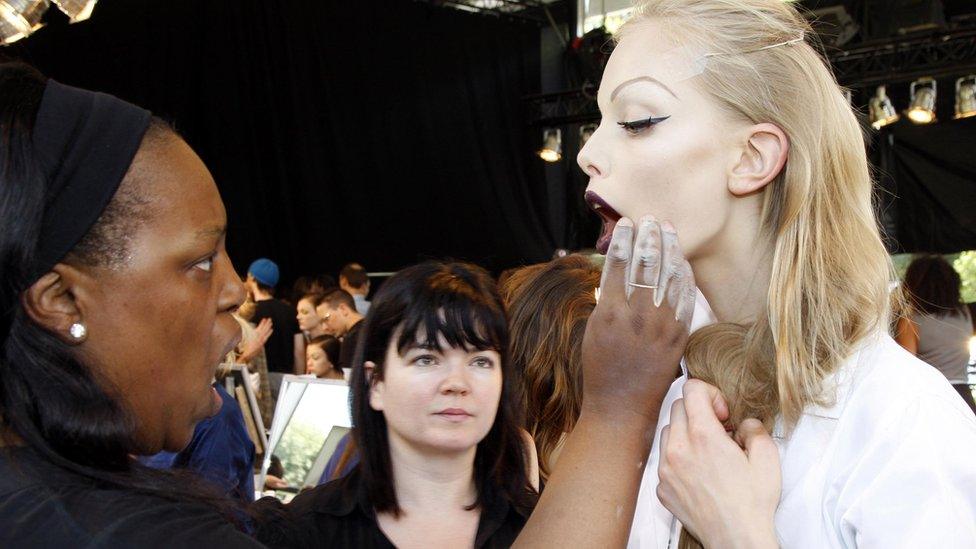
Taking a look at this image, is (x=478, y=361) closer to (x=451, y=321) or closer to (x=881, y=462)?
(x=451, y=321)

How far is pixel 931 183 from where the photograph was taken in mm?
7746

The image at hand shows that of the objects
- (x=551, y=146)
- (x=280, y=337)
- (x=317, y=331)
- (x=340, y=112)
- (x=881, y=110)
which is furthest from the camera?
(x=551, y=146)

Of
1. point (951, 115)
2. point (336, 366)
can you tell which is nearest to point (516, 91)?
point (951, 115)

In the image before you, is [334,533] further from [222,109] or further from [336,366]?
[222,109]

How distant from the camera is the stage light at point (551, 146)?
9.55m

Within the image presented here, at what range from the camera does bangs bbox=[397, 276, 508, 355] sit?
5.55 ft

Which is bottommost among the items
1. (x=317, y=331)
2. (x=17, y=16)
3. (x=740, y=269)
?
(x=317, y=331)

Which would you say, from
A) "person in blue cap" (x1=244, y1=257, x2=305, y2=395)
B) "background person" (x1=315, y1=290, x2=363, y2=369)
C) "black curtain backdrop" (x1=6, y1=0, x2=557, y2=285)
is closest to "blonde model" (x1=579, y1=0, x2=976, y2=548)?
"background person" (x1=315, y1=290, x2=363, y2=369)

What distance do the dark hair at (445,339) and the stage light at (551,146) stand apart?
311 inches

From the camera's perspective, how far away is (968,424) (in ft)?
3.25

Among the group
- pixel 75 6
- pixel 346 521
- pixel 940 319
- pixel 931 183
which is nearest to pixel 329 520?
pixel 346 521

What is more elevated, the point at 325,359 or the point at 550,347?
the point at 550,347

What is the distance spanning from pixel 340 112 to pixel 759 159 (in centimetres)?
725

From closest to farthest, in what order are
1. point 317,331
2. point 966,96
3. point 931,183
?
point 317,331 < point 966,96 < point 931,183
